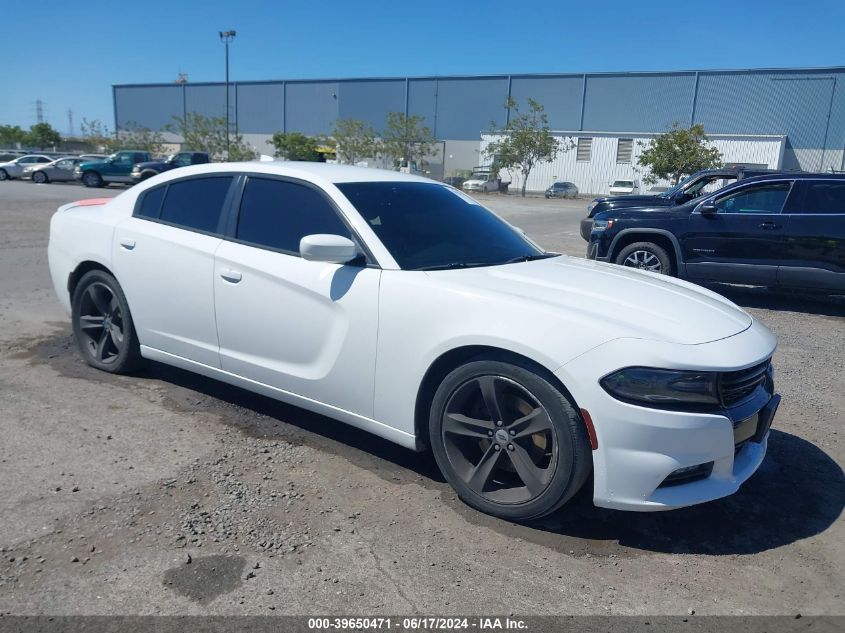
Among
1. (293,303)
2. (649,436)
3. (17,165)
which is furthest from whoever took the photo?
(17,165)

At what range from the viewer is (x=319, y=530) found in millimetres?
3137

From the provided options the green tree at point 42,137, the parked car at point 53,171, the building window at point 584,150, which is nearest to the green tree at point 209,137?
the green tree at point 42,137

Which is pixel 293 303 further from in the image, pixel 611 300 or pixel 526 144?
pixel 526 144

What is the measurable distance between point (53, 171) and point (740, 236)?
3426 centimetres

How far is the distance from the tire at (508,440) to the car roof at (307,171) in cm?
156

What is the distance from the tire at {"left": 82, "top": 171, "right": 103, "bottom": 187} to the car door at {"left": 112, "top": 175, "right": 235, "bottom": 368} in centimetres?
3048

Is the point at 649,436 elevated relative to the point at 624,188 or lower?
elevated

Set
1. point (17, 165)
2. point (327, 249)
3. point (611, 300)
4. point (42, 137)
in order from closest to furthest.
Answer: point (611, 300) < point (327, 249) < point (17, 165) < point (42, 137)

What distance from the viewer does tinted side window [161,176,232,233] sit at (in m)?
4.42

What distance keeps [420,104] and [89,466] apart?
68129mm

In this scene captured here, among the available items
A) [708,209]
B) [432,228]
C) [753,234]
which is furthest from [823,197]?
[432,228]

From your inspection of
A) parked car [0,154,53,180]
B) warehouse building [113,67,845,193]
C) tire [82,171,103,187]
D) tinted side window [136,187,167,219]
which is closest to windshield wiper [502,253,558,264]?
tinted side window [136,187,167,219]

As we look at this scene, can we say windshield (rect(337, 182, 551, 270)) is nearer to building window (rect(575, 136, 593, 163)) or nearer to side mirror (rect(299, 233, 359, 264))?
side mirror (rect(299, 233, 359, 264))

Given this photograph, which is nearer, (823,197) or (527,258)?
(527,258)
